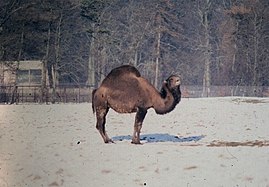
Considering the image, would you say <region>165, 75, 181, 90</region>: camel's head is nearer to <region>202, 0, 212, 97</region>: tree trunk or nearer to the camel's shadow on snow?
the camel's shadow on snow

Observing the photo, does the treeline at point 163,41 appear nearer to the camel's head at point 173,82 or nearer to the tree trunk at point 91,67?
the tree trunk at point 91,67

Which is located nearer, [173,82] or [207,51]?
[173,82]

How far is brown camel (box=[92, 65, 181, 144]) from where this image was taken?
16.0m

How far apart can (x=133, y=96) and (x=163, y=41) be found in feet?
188

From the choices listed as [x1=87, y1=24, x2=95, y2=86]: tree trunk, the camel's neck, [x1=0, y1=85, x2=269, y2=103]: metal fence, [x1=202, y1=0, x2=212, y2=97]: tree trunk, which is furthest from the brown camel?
[x1=202, y1=0, x2=212, y2=97]: tree trunk

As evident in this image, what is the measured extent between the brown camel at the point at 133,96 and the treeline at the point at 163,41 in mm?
33864

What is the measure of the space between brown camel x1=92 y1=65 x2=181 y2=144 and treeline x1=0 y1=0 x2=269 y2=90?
33.9 m

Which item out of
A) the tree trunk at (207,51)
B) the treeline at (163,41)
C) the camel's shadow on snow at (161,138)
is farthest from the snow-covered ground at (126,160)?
the tree trunk at (207,51)

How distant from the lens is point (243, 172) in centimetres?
1144

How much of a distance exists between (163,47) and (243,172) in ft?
195

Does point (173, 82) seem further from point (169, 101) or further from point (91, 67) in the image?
point (91, 67)

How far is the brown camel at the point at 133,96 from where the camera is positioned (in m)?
16.0

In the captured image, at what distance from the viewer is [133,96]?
627 inches

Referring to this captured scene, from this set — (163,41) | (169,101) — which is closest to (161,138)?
(169,101)
